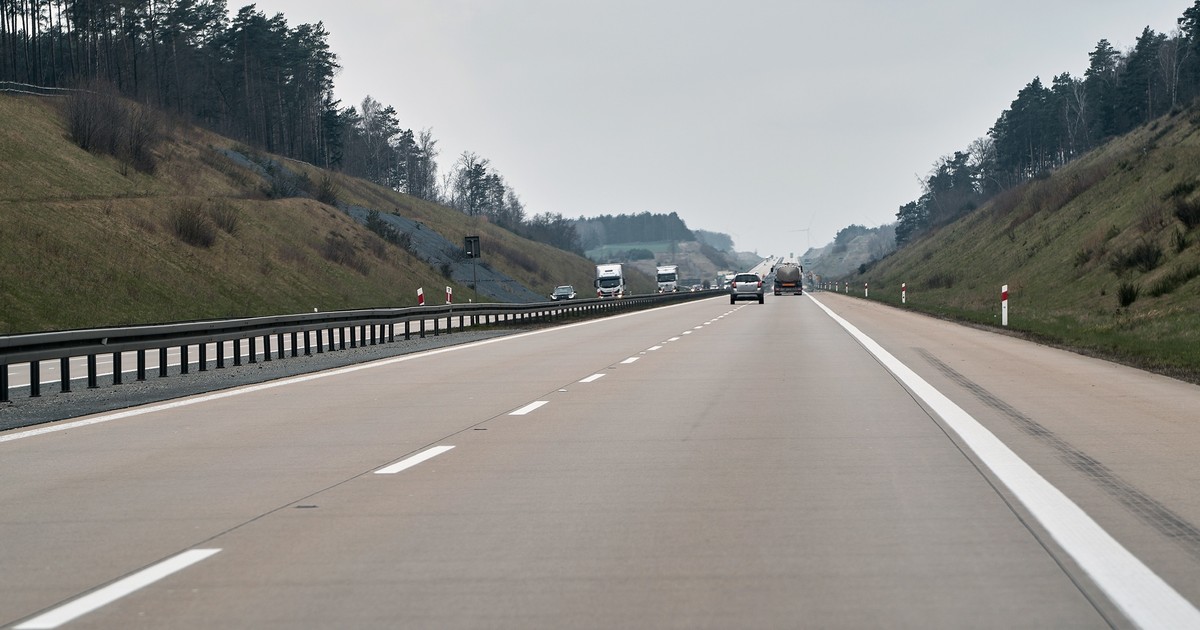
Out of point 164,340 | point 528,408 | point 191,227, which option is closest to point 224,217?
point 191,227

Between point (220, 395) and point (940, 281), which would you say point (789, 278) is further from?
point (220, 395)

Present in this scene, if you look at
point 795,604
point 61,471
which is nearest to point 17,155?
point 61,471

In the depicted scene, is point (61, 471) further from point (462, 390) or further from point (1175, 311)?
point (1175, 311)

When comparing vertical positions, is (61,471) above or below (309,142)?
below

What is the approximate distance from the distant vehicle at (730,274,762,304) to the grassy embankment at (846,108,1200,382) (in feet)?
30.8

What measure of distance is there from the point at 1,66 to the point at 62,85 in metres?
4.85

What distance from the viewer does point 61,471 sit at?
9.47 metres

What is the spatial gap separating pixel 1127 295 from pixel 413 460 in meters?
31.0

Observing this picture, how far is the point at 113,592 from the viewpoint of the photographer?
221 inches

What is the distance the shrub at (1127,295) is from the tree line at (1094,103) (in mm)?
72804

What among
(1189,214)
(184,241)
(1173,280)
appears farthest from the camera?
(184,241)

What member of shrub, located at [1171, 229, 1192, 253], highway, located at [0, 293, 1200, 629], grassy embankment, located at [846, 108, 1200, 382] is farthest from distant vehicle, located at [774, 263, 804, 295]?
highway, located at [0, 293, 1200, 629]

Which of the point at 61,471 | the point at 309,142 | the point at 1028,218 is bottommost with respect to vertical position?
the point at 61,471

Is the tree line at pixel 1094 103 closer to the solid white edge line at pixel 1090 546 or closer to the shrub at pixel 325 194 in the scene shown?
the shrub at pixel 325 194
